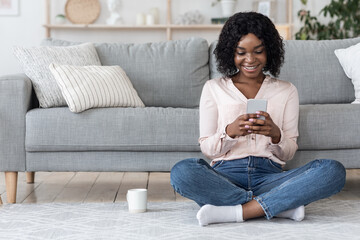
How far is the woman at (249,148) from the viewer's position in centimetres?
208

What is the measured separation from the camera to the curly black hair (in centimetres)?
226

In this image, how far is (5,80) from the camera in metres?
2.64

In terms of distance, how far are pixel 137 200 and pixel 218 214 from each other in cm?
39

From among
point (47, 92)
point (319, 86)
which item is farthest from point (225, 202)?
point (319, 86)

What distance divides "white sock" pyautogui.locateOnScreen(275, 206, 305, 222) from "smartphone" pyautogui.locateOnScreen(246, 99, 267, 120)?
1.21ft

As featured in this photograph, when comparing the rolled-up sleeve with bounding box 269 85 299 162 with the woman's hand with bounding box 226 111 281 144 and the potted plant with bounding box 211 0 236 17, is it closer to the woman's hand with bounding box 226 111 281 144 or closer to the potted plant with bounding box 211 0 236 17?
the woman's hand with bounding box 226 111 281 144

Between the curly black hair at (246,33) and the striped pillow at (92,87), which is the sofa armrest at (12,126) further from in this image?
the curly black hair at (246,33)

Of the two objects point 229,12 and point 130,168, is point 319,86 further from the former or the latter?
point 229,12

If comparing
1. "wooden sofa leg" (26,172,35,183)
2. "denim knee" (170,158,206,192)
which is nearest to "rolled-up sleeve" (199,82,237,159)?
"denim knee" (170,158,206,192)

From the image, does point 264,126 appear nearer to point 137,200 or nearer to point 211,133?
point 211,133

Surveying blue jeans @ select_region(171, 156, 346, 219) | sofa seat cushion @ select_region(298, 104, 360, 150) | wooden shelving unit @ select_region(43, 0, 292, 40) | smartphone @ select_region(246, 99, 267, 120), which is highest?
wooden shelving unit @ select_region(43, 0, 292, 40)

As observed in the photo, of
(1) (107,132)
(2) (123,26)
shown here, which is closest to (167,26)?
(2) (123,26)

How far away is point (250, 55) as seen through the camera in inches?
88.4

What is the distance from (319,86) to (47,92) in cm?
148
